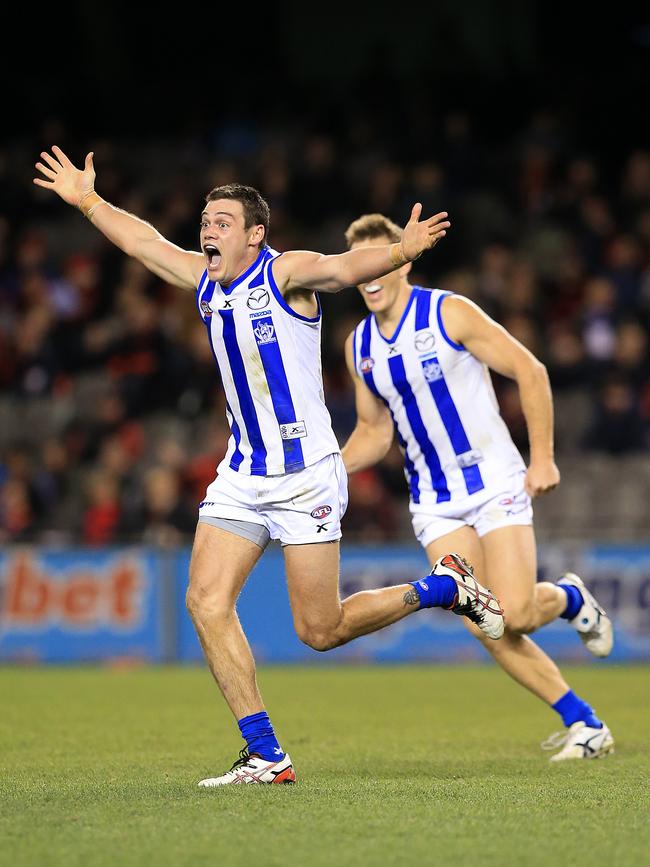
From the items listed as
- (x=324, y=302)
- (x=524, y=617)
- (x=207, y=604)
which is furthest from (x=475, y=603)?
(x=324, y=302)

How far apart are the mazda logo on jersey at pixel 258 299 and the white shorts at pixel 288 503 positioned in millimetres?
706

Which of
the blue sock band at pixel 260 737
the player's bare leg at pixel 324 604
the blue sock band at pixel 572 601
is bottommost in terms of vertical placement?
the blue sock band at pixel 260 737

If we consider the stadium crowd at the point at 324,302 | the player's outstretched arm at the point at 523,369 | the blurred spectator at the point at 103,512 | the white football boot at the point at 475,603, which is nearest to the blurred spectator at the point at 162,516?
the stadium crowd at the point at 324,302

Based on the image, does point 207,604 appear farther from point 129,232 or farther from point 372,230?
point 372,230

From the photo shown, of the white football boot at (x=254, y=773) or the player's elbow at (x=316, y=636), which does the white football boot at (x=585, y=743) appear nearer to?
the player's elbow at (x=316, y=636)

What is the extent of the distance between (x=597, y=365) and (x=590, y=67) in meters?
7.83

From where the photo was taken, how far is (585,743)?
691 cm

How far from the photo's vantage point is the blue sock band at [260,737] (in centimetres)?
591

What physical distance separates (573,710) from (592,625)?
58 centimetres

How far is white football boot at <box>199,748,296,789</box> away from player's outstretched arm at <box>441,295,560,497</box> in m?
1.83

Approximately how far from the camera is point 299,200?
1777 cm

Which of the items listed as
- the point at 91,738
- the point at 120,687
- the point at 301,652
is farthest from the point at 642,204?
the point at 91,738

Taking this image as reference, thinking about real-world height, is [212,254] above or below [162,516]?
above

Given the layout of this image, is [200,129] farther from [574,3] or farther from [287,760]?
[287,760]
